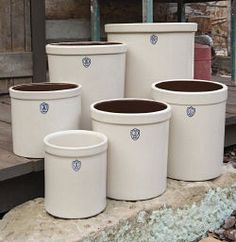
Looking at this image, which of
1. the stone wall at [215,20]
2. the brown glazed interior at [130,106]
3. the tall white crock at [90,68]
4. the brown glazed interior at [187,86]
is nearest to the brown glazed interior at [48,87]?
the tall white crock at [90,68]

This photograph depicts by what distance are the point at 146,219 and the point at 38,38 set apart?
1.59 metres

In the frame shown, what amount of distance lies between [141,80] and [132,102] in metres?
0.21

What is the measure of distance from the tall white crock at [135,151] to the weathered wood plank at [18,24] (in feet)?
4.12

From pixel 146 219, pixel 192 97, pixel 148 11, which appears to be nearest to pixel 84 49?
pixel 192 97

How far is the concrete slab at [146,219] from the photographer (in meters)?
1.37

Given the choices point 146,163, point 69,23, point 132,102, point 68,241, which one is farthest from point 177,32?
point 69,23

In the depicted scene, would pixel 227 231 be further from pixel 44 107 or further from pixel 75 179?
pixel 44 107

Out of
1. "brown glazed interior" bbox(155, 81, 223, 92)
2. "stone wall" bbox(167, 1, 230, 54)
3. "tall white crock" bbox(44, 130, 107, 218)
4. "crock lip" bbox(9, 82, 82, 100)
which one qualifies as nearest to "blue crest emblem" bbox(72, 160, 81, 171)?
"tall white crock" bbox(44, 130, 107, 218)

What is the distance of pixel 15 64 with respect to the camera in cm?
266

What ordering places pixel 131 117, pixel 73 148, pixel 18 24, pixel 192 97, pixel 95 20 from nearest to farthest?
pixel 73 148
pixel 131 117
pixel 192 97
pixel 18 24
pixel 95 20

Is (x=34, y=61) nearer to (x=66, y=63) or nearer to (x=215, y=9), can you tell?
(x=66, y=63)

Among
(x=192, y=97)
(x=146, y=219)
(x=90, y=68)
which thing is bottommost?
(x=146, y=219)

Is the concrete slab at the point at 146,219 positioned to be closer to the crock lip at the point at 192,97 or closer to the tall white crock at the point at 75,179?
the tall white crock at the point at 75,179

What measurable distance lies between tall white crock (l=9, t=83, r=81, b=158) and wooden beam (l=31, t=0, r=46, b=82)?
1.16 m
